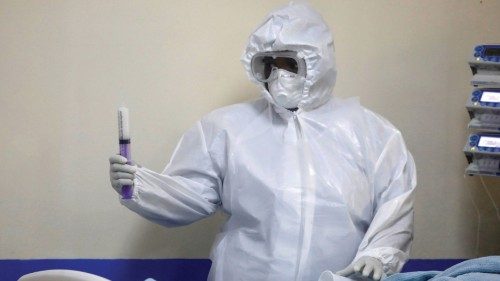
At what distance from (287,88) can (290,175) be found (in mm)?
240

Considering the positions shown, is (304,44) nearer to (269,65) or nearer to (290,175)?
(269,65)

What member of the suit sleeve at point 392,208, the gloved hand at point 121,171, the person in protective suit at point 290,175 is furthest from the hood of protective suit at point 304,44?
the gloved hand at point 121,171

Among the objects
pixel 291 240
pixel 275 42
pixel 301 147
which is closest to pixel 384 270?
pixel 291 240

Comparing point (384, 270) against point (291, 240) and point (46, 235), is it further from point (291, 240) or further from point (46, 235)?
point (46, 235)

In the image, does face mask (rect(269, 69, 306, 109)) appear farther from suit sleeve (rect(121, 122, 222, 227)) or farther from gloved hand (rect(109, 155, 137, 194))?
gloved hand (rect(109, 155, 137, 194))

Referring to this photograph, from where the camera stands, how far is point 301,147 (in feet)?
6.81

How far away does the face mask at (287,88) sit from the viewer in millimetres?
2072

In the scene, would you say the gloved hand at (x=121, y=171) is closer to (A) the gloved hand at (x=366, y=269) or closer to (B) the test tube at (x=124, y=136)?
(B) the test tube at (x=124, y=136)

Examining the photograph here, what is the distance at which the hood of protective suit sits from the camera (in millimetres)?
2059

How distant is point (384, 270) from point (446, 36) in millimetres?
931

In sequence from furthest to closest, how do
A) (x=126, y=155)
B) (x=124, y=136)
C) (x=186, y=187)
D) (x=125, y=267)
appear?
(x=125, y=267) → (x=186, y=187) → (x=126, y=155) → (x=124, y=136)

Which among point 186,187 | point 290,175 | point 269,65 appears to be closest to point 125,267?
point 186,187

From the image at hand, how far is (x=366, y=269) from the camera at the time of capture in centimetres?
177

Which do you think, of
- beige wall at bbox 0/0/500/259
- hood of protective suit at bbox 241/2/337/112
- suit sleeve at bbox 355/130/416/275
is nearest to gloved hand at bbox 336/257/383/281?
suit sleeve at bbox 355/130/416/275
